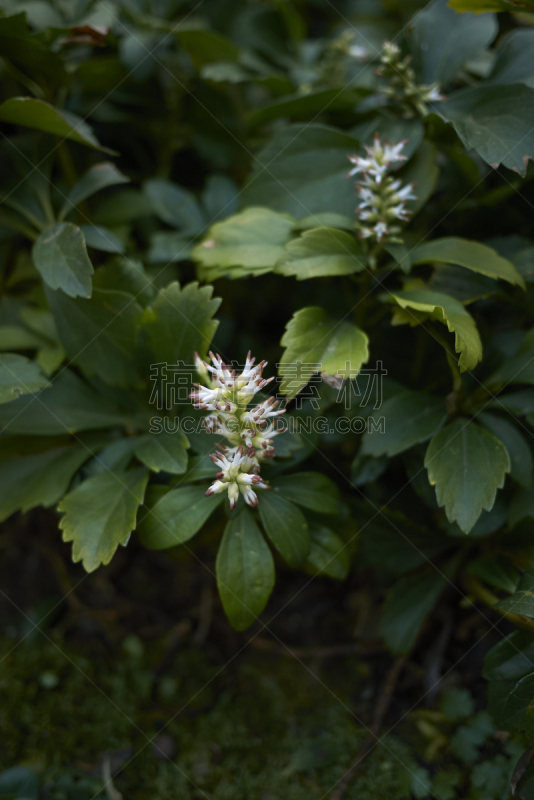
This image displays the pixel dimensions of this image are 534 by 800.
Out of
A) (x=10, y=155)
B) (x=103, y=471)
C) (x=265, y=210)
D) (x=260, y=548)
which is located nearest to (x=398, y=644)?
(x=260, y=548)

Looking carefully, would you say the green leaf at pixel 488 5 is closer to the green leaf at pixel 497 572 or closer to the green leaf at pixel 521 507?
the green leaf at pixel 521 507

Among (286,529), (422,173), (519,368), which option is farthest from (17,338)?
(519,368)

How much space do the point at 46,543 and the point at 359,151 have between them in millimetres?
1320

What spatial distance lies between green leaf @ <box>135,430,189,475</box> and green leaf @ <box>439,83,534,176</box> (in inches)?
30.6

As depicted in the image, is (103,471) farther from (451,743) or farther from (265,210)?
(451,743)

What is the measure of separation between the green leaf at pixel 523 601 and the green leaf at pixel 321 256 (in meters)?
0.64

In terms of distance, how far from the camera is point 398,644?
45.4 inches

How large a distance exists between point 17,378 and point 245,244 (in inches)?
20.4

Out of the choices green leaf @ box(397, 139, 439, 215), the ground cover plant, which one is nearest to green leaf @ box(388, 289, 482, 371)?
the ground cover plant

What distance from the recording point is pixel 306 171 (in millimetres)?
1224

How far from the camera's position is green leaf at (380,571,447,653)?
1.16m

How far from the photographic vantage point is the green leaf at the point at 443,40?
1.24m

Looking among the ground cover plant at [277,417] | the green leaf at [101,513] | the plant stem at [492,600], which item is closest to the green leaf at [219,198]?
the ground cover plant at [277,417]

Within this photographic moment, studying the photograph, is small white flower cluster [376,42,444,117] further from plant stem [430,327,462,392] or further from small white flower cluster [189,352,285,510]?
small white flower cluster [189,352,285,510]
